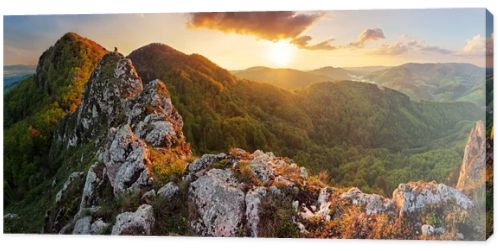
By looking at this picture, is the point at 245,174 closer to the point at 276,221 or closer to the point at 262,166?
the point at 262,166

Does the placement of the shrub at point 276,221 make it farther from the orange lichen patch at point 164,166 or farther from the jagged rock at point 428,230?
the jagged rock at point 428,230

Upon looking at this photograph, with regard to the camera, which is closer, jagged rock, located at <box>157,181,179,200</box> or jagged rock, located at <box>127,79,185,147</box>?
jagged rock, located at <box>157,181,179,200</box>

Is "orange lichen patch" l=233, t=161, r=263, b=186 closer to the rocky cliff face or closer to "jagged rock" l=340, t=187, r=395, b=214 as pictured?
the rocky cliff face

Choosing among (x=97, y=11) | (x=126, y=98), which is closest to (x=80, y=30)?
(x=97, y=11)

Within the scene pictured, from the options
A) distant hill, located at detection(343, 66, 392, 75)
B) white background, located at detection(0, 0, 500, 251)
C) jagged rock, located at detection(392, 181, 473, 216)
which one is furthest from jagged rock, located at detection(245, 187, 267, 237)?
distant hill, located at detection(343, 66, 392, 75)

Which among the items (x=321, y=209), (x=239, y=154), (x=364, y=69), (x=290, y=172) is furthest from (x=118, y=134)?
(x=364, y=69)
